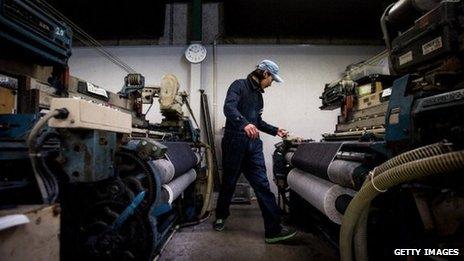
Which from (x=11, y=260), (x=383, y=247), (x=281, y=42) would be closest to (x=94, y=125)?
(x=11, y=260)

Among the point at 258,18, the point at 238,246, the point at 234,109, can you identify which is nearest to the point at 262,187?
the point at 238,246

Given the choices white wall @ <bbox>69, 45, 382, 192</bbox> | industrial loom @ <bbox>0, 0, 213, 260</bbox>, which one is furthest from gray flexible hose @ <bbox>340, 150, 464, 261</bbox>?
white wall @ <bbox>69, 45, 382, 192</bbox>

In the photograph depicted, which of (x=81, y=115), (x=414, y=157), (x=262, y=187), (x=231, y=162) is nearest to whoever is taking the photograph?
(x=414, y=157)

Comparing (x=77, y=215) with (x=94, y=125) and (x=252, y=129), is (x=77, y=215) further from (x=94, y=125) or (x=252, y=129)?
(x=252, y=129)

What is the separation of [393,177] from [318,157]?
3.63 ft

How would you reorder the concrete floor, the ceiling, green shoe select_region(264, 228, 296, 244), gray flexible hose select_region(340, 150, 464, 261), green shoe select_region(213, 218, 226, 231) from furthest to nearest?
the ceiling → green shoe select_region(213, 218, 226, 231) → green shoe select_region(264, 228, 296, 244) → the concrete floor → gray flexible hose select_region(340, 150, 464, 261)

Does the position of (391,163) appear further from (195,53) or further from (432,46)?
(195,53)

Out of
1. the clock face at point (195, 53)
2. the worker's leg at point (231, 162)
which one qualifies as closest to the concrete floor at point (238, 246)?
the worker's leg at point (231, 162)

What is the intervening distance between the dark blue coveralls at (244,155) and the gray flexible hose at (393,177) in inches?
44.9

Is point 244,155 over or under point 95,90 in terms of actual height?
under

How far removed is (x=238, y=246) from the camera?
222 centimetres

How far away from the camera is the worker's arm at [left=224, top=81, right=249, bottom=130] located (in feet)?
7.91

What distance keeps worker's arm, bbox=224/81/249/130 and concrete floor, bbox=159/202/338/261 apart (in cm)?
94

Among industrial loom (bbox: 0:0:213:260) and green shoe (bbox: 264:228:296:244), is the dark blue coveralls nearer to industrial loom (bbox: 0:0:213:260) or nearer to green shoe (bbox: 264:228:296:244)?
green shoe (bbox: 264:228:296:244)
